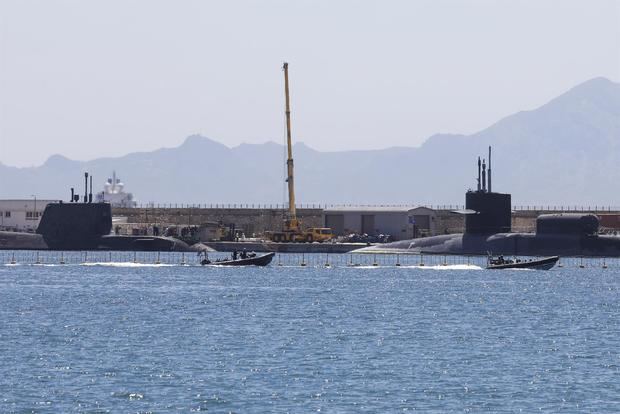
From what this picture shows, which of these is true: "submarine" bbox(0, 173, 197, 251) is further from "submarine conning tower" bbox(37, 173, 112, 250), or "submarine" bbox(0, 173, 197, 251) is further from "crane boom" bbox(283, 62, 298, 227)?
"crane boom" bbox(283, 62, 298, 227)

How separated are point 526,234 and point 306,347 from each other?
3506 inches

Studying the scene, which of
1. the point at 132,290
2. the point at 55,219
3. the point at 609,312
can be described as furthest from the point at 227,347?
the point at 55,219

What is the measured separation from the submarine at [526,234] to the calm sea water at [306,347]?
114 ft

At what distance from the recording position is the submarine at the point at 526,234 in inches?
5723

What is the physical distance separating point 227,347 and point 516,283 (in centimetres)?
5572

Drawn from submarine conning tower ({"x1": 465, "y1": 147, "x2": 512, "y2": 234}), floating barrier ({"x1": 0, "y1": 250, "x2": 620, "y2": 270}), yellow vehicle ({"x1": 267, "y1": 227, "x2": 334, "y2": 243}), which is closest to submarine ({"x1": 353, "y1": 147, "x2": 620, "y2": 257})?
submarine conning tower ({"x1": 465, "y1": 147, "x2": 512, "y2": 234})

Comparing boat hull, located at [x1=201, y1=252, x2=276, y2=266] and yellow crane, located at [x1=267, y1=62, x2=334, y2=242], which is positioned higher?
yellow crane, located at [x1=267, y1=62, x2=334, y2=242]

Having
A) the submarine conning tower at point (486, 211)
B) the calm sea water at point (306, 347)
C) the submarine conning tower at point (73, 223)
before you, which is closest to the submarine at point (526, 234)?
the submarine conning tower at point (486, 211)

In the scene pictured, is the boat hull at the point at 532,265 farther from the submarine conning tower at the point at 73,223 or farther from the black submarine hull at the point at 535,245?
the submarine conning tower at the point at 73,223

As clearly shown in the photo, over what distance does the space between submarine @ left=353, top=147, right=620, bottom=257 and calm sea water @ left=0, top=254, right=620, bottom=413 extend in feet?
114

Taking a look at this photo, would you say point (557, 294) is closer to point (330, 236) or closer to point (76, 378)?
point (76, 378)

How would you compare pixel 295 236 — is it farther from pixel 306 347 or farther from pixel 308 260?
pixel 306 347

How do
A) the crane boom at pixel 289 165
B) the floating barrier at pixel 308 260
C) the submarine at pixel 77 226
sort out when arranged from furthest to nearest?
the crane boom at pixel 289 165 < the submarine at pixel 77 226 < the floating barrier at pixel 308 260

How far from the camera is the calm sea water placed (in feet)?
161
